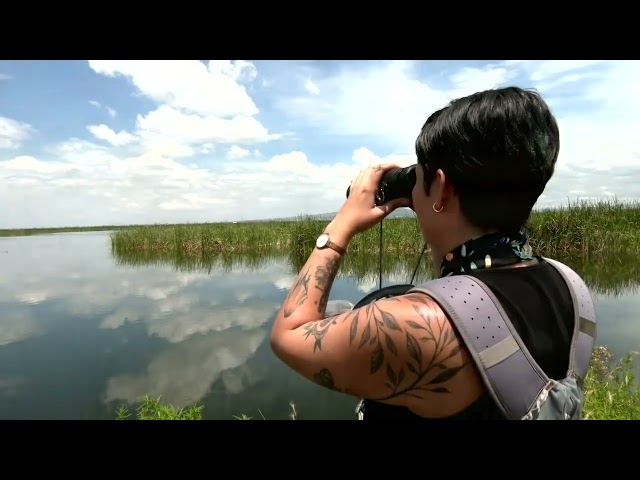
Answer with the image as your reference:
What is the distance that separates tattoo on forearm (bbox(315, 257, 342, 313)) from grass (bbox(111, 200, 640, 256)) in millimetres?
9406

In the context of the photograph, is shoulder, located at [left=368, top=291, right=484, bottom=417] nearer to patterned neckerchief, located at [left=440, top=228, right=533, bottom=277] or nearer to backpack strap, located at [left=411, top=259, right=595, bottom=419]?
backpack strap, located at [left=411, top=259, right=595, bottom=419]

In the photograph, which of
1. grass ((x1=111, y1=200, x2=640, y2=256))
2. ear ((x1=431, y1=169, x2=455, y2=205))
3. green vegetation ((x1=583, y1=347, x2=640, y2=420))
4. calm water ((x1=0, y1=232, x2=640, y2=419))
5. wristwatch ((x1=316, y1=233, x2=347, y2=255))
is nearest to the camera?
ear ((x1=431, y1=169, x2=455, y2=205))

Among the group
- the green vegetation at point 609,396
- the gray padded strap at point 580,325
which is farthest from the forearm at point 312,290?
the green vegetation at point 609,396

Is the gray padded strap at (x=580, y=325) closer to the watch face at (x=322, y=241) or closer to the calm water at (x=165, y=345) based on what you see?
the watch face at (x=322, y=241)

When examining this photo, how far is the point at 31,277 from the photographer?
39.8ft

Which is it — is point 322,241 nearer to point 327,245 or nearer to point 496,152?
point 327,245

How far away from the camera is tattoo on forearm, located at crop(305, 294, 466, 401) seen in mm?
640

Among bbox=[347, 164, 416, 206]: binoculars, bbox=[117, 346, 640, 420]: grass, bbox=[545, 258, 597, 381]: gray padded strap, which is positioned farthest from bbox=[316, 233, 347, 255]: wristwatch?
bbox=[117, 346, 640, 420]: grass

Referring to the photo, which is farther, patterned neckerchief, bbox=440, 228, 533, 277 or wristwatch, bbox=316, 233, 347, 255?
wristwatch, bbox=316, 233, 347, 255

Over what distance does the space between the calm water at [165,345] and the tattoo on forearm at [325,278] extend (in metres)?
2.91
